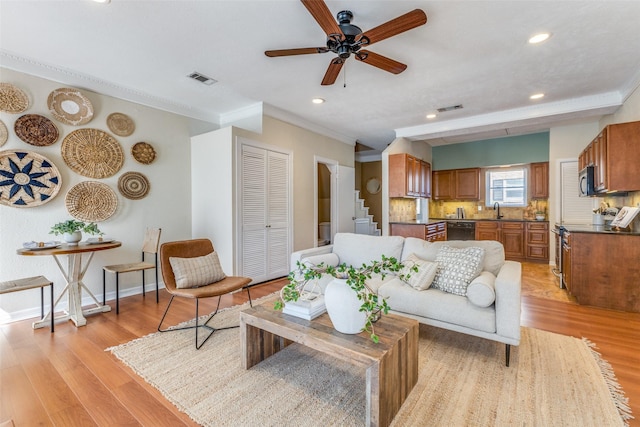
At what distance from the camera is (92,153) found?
11.8 ft

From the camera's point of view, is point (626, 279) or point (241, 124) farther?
point (241, 124)

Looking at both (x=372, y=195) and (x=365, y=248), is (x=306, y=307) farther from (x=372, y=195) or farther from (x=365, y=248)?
(x=372, y=195)

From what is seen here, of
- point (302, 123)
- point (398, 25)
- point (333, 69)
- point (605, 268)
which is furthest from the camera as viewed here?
point (302, 123)

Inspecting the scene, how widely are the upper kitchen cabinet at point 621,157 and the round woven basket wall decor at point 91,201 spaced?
6042 mm

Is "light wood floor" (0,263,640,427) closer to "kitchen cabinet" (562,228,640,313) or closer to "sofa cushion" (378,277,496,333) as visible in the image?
"kitchen cabinet" (562,228,640,313)

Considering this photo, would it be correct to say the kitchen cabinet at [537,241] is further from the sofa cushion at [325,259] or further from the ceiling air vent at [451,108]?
the sofa cushion at [325,259]

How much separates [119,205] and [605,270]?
19.4 feet

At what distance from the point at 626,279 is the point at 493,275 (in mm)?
1971

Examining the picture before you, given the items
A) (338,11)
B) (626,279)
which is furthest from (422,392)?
(626,279)

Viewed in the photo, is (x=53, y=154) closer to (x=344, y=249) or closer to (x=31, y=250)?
(x=31, y=250)

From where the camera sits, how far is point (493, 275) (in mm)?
2520

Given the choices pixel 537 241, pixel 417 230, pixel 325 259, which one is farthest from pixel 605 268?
pixel 325 259

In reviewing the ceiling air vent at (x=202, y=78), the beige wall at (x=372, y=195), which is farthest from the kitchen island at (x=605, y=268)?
the beige wall at (x=372, y=195)

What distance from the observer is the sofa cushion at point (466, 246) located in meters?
2.65
